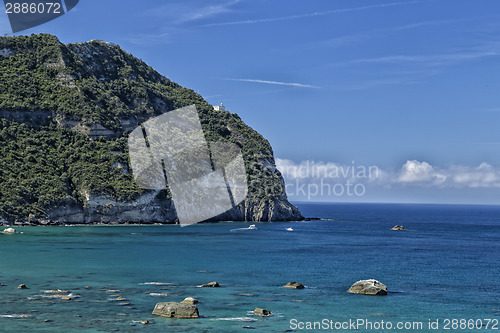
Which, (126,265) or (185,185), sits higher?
(185,185)

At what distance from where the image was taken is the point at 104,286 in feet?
174

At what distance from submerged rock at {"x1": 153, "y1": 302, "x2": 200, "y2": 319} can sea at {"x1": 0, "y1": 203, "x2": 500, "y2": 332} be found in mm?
631

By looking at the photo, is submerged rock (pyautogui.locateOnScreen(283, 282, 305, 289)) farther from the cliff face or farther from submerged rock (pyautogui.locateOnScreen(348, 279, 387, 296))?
the cliff face

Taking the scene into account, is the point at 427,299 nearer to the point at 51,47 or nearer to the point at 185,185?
the point at 185,185

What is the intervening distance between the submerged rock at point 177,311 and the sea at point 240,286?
2.07 feet

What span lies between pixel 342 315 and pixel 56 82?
173589mm

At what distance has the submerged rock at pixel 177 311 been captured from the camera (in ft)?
132

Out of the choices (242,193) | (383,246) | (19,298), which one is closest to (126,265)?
(19,298)

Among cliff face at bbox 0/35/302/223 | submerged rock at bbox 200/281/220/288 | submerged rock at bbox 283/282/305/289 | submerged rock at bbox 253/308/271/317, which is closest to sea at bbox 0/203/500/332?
submerged rock at bbox 253/308/271/317

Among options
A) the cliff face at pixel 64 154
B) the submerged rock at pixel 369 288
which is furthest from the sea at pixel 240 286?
the cliff face at pixel 64 154

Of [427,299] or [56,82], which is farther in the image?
[56,82]

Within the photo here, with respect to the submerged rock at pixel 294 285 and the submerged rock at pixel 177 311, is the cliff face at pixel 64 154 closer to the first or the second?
the submerged rock at pixel 294 285

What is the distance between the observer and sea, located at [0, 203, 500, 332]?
39.4 metres

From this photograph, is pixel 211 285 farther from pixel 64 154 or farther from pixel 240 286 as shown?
pixel 64 154
